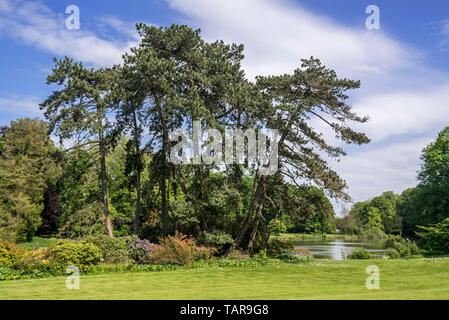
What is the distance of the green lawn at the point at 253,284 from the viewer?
8.44 metres

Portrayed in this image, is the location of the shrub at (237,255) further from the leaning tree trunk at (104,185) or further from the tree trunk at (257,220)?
the leaning tree trunk at (104,185)

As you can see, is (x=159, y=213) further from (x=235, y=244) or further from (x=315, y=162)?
Answer: (x=315, y=162)

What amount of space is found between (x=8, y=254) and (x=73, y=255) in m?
4.61

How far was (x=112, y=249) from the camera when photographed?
1468 centimetres

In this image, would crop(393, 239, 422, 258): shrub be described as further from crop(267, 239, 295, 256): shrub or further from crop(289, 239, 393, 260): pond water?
crop(267, 239, 295, 256): shrub

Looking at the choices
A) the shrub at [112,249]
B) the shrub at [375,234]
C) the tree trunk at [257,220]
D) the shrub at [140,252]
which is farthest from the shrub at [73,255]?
the shrub at [375,234]

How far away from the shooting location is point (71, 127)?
18.6 m

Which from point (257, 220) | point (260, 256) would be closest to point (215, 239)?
point (260, 256)

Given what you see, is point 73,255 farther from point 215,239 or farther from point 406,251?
point 406,251

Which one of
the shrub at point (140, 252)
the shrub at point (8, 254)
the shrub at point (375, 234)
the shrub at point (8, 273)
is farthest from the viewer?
the shrub at point (375, 234)

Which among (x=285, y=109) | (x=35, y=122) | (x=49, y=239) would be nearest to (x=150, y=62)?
(x=285, y=109)

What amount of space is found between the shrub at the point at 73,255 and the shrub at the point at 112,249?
47 centimetres

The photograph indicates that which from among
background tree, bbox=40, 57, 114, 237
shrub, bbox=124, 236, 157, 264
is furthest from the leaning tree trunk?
shrub, bbox=124, 236, 157, 264

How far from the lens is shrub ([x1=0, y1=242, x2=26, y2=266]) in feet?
48.9
